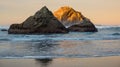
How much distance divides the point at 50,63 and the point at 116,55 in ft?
12.7

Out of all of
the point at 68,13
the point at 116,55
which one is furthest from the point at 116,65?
the point at 68,13

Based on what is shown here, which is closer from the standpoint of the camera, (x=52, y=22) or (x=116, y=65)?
(x=116, y=65)

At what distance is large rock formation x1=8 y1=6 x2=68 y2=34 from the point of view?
164ft

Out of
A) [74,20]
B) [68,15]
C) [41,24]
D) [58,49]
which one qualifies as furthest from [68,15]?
[58,49]

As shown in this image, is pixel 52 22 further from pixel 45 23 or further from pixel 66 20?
pixel 66 20

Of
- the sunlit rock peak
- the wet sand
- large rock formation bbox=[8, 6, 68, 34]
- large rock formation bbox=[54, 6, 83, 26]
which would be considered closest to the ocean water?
the wet sand

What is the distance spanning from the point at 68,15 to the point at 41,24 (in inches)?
801

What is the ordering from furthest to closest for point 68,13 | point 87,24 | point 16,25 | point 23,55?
1. point 68,13
2. point 87,24
3. point 16,25
4. point 23,55

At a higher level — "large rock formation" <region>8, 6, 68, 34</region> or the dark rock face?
"large rock formation" <region>8, 6, 68, 34</region>

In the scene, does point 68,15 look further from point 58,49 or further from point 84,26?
point 58,49

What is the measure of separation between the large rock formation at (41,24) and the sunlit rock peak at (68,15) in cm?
1399

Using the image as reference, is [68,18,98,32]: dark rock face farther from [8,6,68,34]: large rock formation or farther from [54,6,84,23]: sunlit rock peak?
[8,6,68,34]: large rock formation

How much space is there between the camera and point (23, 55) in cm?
1616

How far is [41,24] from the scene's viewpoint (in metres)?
51.1
